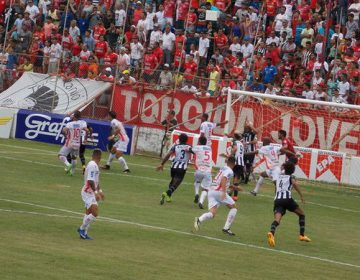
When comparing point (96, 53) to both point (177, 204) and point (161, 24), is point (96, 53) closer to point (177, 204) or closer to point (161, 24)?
point (161, 24)

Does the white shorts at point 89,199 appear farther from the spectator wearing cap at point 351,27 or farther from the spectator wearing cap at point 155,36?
the spectator wearing cap at point 155,36

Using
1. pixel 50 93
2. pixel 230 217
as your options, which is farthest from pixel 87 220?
pixel 50 93

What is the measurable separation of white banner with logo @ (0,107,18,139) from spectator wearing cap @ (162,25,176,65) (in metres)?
6.93

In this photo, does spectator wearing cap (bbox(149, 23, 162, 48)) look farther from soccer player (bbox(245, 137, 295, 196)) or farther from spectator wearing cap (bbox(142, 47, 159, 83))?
soccer player (bbox(245, 137, 295, 196))

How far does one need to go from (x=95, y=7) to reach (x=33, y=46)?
347 centimetres

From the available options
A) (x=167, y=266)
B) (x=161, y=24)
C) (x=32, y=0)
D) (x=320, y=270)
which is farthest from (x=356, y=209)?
(x=32, y=0)

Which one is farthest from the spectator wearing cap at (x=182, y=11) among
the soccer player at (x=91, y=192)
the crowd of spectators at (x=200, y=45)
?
the soccer player at (x=91, y=192)

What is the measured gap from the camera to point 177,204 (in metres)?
30.3

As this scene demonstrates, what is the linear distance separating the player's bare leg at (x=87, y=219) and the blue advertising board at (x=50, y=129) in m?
20.1

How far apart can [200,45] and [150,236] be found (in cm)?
2155

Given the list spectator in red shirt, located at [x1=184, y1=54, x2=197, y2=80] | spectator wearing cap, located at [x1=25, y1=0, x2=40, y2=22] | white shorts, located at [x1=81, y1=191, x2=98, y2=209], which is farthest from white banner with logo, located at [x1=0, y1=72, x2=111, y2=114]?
white shorts, located at [x1=81, y1=191, x2=98, y2=209]

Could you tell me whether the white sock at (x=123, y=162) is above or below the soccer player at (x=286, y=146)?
below

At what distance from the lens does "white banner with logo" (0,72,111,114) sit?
4519 centimetres

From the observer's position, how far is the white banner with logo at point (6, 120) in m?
45.2
